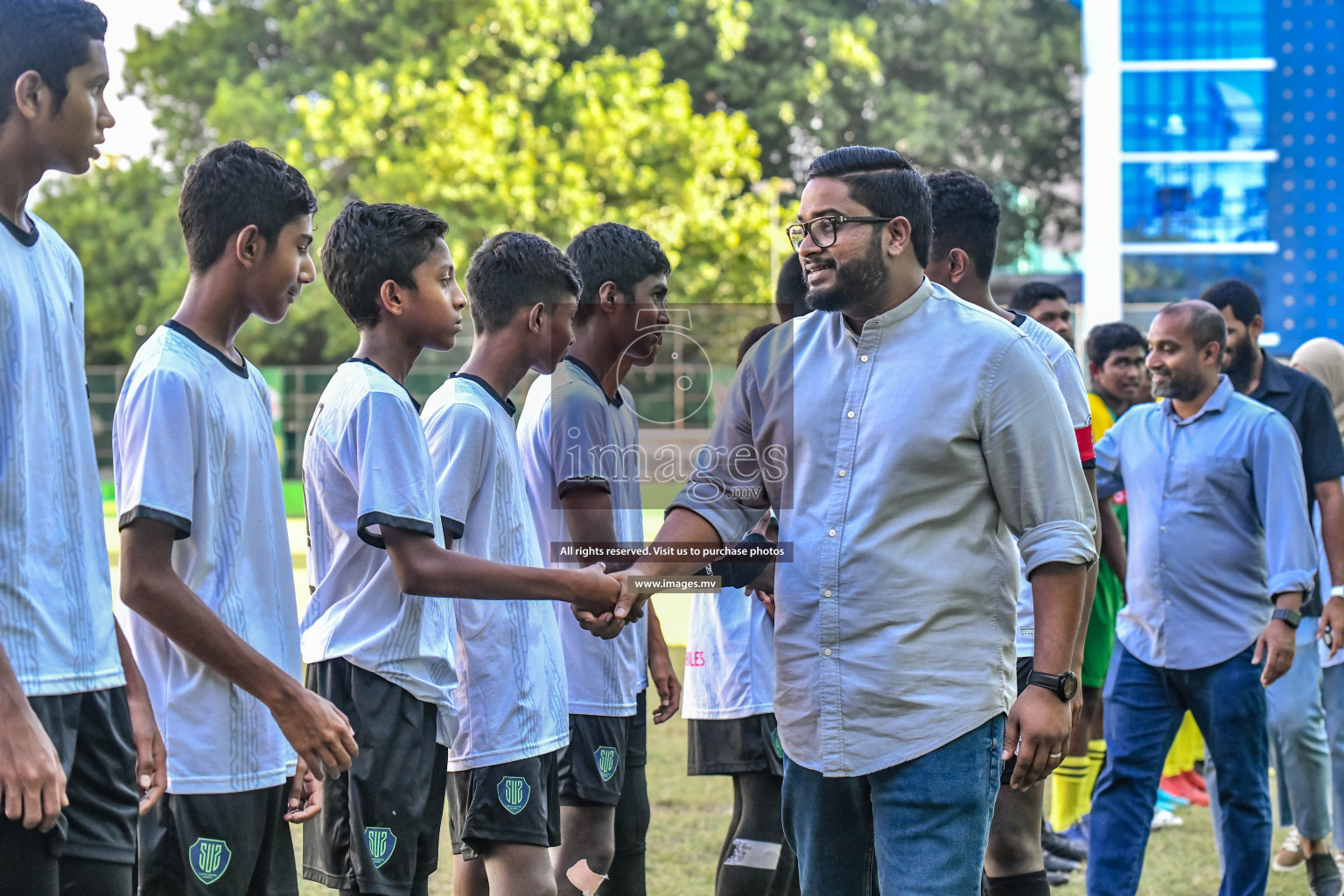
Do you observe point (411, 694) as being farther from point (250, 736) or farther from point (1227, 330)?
point (1227, 330)

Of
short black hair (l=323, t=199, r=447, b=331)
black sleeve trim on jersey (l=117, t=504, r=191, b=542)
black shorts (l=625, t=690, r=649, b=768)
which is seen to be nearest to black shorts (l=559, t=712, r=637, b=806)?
black shorts (l=625, t=690, r=649, b=768)

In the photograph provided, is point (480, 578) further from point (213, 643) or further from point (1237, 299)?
point (1237, 299)

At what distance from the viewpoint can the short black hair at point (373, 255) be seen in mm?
3586

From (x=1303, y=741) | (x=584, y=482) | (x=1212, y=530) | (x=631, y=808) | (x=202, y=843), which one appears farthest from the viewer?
(x=1303, y=741)

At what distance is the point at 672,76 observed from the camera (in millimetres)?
31062

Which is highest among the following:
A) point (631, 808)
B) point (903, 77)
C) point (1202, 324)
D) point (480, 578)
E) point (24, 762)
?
point (903, 77)

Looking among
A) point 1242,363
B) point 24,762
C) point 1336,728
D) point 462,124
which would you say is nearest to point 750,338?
point 24,762

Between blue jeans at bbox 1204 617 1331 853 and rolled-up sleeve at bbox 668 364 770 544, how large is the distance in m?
3.18

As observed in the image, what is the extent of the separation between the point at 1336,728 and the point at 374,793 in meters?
4.38

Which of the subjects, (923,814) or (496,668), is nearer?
(923,814)

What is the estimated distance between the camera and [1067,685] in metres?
2.94

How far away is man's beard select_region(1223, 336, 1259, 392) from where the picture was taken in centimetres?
594

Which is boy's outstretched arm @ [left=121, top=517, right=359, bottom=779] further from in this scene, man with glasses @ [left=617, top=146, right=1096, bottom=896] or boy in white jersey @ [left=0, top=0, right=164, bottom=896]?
man with glasses @ [left=617, top=146, right=1096, bottom=896]

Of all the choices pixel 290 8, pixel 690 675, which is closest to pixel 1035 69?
pixel 290 8
